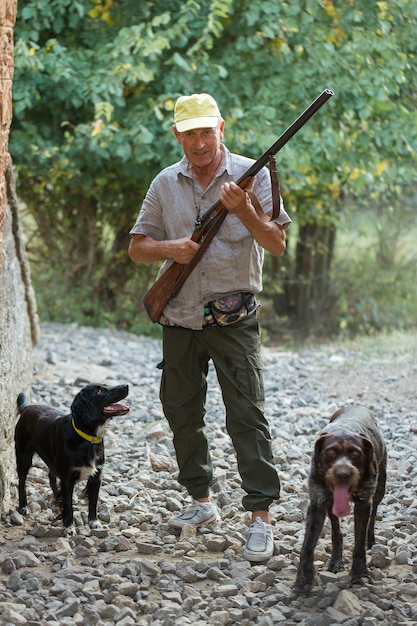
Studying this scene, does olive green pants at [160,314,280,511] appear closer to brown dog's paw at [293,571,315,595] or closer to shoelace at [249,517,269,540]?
shoelace at [249,517,269,540]

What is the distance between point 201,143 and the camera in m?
4.59

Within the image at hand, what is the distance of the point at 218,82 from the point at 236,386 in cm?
690

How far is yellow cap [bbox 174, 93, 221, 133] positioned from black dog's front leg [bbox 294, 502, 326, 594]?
6.20 ft

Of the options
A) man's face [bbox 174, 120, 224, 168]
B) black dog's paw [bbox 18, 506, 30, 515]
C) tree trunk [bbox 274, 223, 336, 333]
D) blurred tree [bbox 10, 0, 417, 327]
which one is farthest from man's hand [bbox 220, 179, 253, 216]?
tree trunk [bbox 274, 223, 336, 333]

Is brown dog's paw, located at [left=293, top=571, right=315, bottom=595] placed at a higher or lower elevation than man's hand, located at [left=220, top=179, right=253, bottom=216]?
lower

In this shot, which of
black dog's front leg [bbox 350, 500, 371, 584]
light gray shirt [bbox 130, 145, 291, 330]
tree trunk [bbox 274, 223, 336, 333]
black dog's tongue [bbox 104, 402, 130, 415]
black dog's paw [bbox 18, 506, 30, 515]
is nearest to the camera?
black dog's front leg [bbox 350, 500, 371, 584]

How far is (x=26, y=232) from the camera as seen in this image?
1375 centimetres

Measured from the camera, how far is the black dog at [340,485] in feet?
12.8

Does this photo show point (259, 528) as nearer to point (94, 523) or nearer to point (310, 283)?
point (94, 523)

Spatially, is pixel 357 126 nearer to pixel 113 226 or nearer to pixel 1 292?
pixel 113 226

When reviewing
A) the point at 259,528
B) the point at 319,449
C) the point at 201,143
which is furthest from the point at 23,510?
the point at 201,143

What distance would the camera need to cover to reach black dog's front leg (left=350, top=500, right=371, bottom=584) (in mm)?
4137

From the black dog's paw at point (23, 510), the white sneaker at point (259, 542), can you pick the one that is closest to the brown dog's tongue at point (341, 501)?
the white sneaker at point (259, 542)

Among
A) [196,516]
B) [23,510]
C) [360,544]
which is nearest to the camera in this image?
[360,544]
